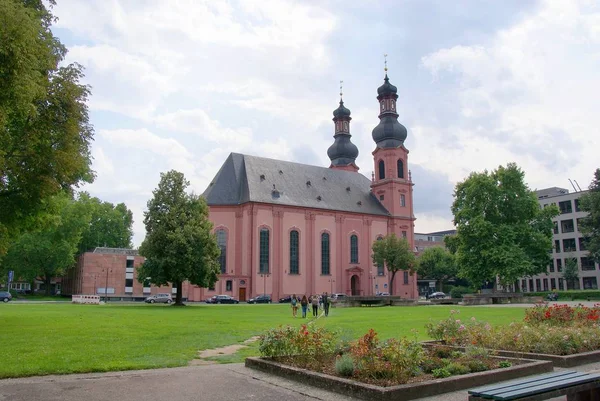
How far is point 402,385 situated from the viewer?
28.7 ft

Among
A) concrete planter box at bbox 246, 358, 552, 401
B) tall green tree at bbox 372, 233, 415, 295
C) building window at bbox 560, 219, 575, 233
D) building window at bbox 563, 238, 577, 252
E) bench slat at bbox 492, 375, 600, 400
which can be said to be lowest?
concrete planter box at bbox 246, 358, 552, 401

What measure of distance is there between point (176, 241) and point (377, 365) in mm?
40673

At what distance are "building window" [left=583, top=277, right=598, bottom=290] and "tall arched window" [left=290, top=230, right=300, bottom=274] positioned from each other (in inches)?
1950

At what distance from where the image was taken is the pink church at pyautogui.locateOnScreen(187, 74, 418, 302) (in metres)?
68.9

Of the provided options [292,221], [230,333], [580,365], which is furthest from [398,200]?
[580,365]

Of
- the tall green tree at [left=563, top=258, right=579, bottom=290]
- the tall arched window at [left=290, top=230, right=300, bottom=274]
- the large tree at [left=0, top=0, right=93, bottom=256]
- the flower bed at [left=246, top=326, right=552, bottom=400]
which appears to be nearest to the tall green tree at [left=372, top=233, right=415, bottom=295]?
the tall arched window at [left=290, top=230, right=300, bottom=274]

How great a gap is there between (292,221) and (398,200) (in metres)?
20.8

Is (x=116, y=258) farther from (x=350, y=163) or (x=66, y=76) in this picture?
(x=66, y=76)

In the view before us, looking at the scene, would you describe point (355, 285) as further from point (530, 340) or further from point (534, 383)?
point (534, 383)

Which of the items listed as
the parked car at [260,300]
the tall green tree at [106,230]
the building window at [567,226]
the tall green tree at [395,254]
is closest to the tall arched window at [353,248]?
the tall green tree at [395,254]

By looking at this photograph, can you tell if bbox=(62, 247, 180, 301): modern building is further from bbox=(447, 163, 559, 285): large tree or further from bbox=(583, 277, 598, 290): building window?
bbox=(583, 277, 598, 290): building window

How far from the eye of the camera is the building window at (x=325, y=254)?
74750mm

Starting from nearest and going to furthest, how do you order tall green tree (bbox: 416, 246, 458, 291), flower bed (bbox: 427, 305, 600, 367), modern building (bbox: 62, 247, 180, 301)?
1. flower bed (bbox: 427, 305, 600, 367)
2. modern building (bbox: 62, 247, 180, 301)
3. tall green tree (bbox: 416, 246, 458, 291)

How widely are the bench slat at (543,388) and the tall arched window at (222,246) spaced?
206 ft
